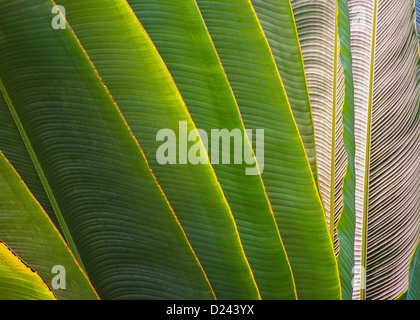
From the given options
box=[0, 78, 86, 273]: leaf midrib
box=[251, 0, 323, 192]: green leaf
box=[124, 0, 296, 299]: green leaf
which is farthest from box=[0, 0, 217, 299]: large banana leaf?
box=[251, 0, 323, 192]: green leaf

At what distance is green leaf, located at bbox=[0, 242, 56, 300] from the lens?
0.49 metres

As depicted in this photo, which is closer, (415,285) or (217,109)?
(217,109)

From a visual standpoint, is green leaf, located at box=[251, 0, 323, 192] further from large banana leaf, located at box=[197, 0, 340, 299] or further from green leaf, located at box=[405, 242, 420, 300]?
green leaf, located at box=[405, 242, 420, 300]

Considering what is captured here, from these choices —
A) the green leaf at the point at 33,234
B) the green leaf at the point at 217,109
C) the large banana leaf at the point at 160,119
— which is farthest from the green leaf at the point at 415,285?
the green leaf at the point at 33,234

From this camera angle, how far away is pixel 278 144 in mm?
788

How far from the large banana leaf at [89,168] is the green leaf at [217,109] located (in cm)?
14

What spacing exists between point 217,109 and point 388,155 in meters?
0.60

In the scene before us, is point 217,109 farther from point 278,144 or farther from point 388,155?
point 388,155

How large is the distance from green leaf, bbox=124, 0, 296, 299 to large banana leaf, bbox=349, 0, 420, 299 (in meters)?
0.40

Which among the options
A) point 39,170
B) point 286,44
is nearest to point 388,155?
point 286,44

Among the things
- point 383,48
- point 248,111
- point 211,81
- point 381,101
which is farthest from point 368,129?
point 211,81

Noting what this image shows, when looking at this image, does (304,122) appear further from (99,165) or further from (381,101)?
(99,165)

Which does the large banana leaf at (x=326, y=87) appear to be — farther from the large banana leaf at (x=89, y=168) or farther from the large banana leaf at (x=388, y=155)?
the large banana leaf at (x=89, y=168)

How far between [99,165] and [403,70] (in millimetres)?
839
